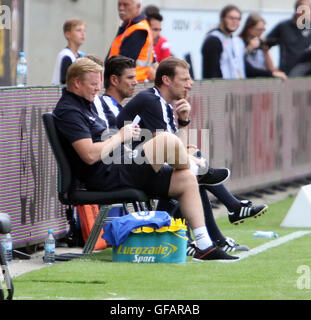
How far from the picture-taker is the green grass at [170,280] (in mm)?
7297

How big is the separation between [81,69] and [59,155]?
0.67 metres

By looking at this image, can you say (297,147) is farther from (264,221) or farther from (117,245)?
(117,245)

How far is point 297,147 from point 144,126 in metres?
7.01

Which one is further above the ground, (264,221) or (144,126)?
(144,126)

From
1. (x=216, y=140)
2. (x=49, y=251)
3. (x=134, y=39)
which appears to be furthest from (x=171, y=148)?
(x=216, y=140)

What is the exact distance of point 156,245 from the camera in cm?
882

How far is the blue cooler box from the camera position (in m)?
8.82

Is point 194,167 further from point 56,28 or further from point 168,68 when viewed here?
point 56,28

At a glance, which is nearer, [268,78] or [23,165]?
[23,165]

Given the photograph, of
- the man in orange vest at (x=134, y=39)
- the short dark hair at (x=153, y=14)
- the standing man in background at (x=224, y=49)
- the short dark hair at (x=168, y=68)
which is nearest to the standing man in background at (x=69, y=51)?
the man in orange vest at (x=134, y=39)

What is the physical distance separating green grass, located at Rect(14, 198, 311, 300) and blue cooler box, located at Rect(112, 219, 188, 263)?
15 centimetres
